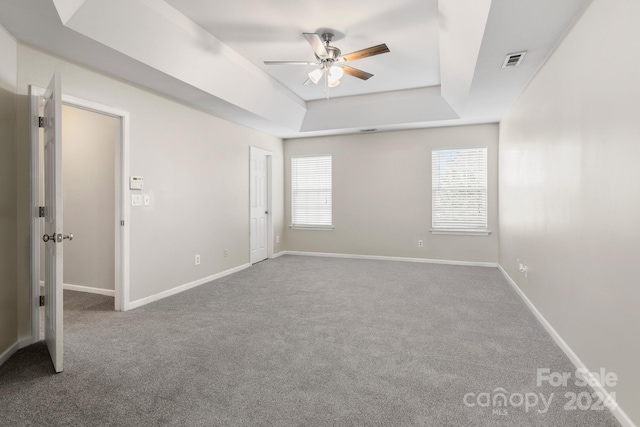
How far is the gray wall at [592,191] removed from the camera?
1.70 metres

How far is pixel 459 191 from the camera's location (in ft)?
19.8

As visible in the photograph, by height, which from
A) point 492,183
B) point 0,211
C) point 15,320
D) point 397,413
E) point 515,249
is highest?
point 492,183

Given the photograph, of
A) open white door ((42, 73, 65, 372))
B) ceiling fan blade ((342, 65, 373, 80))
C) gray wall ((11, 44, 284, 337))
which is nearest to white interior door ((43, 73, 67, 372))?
open white door ((42, 73, 65, 372))

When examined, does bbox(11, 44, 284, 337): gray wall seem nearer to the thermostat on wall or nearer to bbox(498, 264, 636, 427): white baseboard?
the thermostat on wall

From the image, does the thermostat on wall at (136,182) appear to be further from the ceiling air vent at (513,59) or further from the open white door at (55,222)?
the ceiling air vent at (513,59)

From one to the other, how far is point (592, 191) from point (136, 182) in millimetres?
4143

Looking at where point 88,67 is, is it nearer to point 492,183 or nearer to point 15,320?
point 15,320

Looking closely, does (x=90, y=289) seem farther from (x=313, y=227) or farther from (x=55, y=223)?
(x=313, y=227)

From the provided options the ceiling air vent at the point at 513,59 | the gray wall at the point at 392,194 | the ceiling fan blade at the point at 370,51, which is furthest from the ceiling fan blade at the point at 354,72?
the gray wall at the point at 392,194

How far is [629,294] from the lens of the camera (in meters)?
1.71

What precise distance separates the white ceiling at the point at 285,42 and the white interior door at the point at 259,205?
112 centimetres

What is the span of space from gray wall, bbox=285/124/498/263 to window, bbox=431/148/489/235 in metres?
0.11

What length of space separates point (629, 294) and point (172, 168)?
4423 millimetres

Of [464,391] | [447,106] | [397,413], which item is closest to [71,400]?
[397,413]
